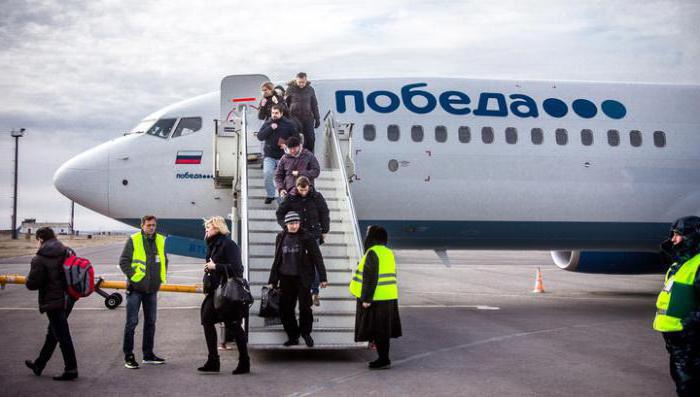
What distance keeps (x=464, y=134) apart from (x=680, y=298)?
10.0 metres

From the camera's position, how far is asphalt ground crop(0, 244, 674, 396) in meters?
8.37

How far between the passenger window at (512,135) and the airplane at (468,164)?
0.07 feet

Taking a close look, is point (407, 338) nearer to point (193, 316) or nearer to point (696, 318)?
point (193, 316)

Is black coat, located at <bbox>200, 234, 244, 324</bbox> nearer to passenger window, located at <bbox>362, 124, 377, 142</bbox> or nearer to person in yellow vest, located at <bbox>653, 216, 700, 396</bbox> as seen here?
person in yellow vest, located at <bbox>653, 216, 700, 396</bbox>

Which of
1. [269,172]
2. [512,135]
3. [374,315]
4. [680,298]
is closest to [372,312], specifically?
[374,315]

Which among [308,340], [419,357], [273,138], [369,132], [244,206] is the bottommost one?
[419,357]

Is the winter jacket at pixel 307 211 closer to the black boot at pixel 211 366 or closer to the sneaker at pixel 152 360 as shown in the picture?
the black boot at pixel 211 366

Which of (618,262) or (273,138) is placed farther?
(618,262)

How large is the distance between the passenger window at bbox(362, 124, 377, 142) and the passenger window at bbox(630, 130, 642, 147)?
19.5 feet

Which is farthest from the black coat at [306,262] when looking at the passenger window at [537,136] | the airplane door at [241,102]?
the passenger window at [537,136]

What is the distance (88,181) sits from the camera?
15.2m

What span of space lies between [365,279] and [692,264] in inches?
153

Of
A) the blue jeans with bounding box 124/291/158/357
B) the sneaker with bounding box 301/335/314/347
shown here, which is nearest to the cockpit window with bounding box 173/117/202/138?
the blue jeans with bounding box 124/291/158/357

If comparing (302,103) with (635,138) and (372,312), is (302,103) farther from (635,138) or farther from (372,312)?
(635,138)
